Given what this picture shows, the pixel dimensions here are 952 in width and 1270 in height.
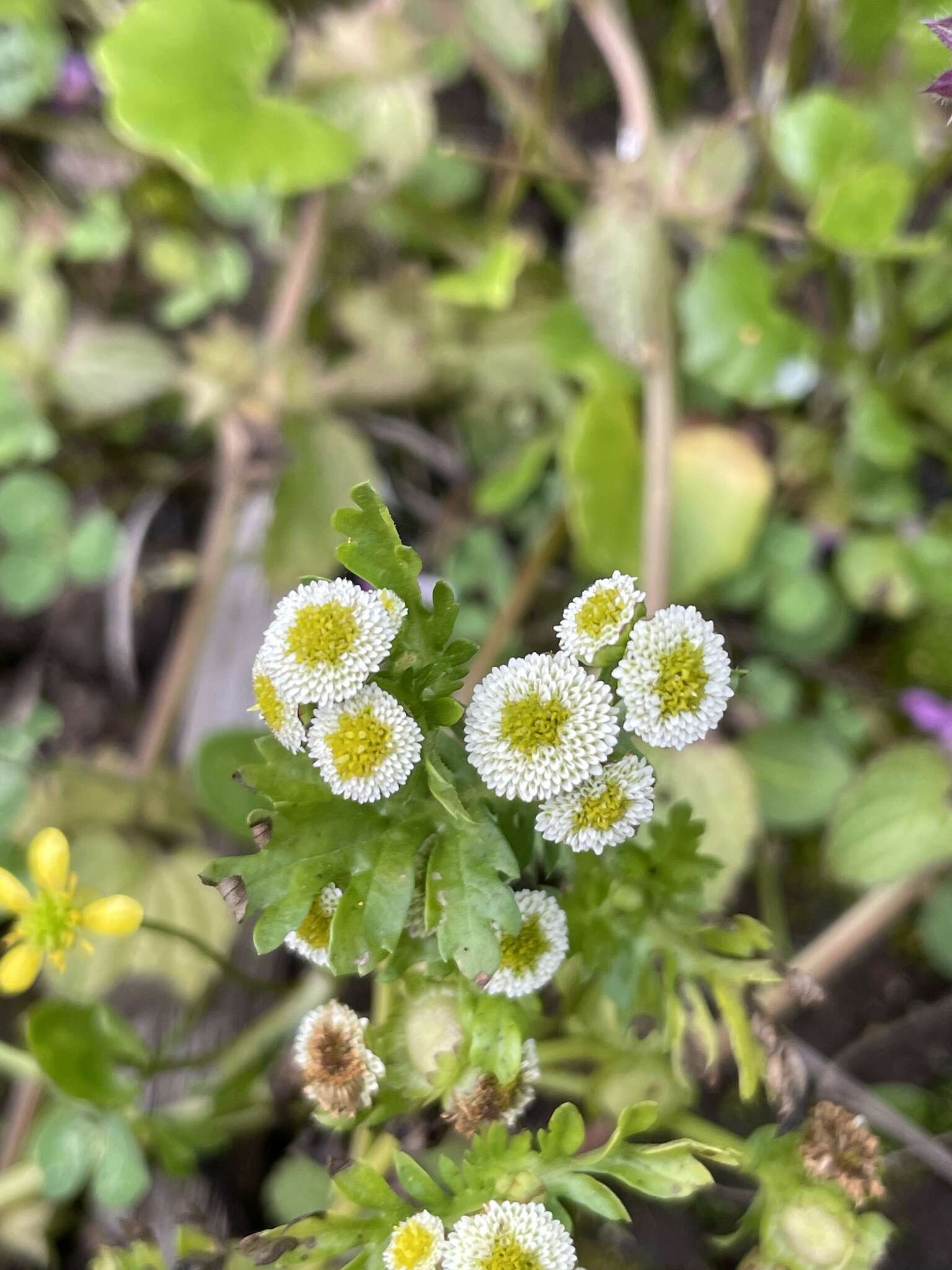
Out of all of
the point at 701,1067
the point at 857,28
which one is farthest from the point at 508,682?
the point at 857,28

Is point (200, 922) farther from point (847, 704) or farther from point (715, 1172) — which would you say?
point (847, 704)

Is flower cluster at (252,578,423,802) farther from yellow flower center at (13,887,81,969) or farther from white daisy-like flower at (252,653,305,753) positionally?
yellow flower center at (13,887,81,969)

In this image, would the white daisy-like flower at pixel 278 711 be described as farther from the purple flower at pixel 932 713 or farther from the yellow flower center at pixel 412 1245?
the purple flower at pixel 932 713

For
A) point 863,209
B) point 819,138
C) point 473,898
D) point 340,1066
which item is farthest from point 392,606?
point 819,138

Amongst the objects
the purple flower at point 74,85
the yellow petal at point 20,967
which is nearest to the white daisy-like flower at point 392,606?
the yellow petal at point 20,967

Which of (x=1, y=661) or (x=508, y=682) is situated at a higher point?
(x=508, y=682)

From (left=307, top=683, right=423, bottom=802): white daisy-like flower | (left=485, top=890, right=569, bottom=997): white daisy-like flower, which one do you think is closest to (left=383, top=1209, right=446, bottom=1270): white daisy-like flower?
(left=485, top=890, right=569, bottom=997): white daisy-like flower
